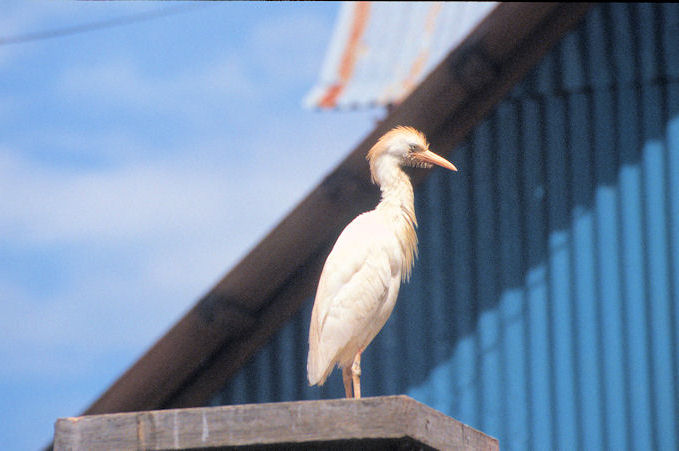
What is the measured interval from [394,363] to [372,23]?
8.83 m

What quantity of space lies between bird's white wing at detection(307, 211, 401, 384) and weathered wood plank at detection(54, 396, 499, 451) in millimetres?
1737

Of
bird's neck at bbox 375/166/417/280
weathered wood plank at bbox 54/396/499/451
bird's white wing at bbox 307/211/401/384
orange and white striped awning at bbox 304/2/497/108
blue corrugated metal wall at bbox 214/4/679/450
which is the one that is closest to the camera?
weathered wood plank at bbox 54/396/499/451

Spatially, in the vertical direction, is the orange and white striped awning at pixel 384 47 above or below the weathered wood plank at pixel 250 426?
above

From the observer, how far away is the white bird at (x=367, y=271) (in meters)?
6.98

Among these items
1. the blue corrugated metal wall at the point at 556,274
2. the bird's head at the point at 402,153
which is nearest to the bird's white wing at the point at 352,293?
the bird's head at the point at 402,153

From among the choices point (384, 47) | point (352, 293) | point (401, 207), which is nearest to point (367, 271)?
point (352, 293)

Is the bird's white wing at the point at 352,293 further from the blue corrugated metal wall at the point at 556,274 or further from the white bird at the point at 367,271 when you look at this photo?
the blue corrugated metal wall at the point at 556,274

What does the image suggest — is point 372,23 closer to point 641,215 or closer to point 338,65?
point 338,65

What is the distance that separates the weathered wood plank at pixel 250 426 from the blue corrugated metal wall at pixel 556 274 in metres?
4.39

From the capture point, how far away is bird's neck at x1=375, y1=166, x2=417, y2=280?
24.2 ft

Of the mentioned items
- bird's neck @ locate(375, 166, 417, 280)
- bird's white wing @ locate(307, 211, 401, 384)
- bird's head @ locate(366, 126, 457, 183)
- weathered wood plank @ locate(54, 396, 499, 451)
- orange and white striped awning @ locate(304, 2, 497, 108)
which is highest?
orange and white striped awning @ locate(304, 2, 497, 108)

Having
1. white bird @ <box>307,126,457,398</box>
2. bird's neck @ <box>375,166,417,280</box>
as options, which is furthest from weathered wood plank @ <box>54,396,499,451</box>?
bird's neck @ <box>375,166,417,280</box>

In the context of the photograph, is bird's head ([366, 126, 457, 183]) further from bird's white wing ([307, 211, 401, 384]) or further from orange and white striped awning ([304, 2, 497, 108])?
orange and white striped awning ([304, 2, 497, 108])

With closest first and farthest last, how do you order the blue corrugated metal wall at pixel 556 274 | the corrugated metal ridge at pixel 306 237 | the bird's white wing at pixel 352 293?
the bird's white wing at pixel 352 293, the corrugated metal ridge at pixel 306 237, the blue corrugated metal wall at pixel 556 274
